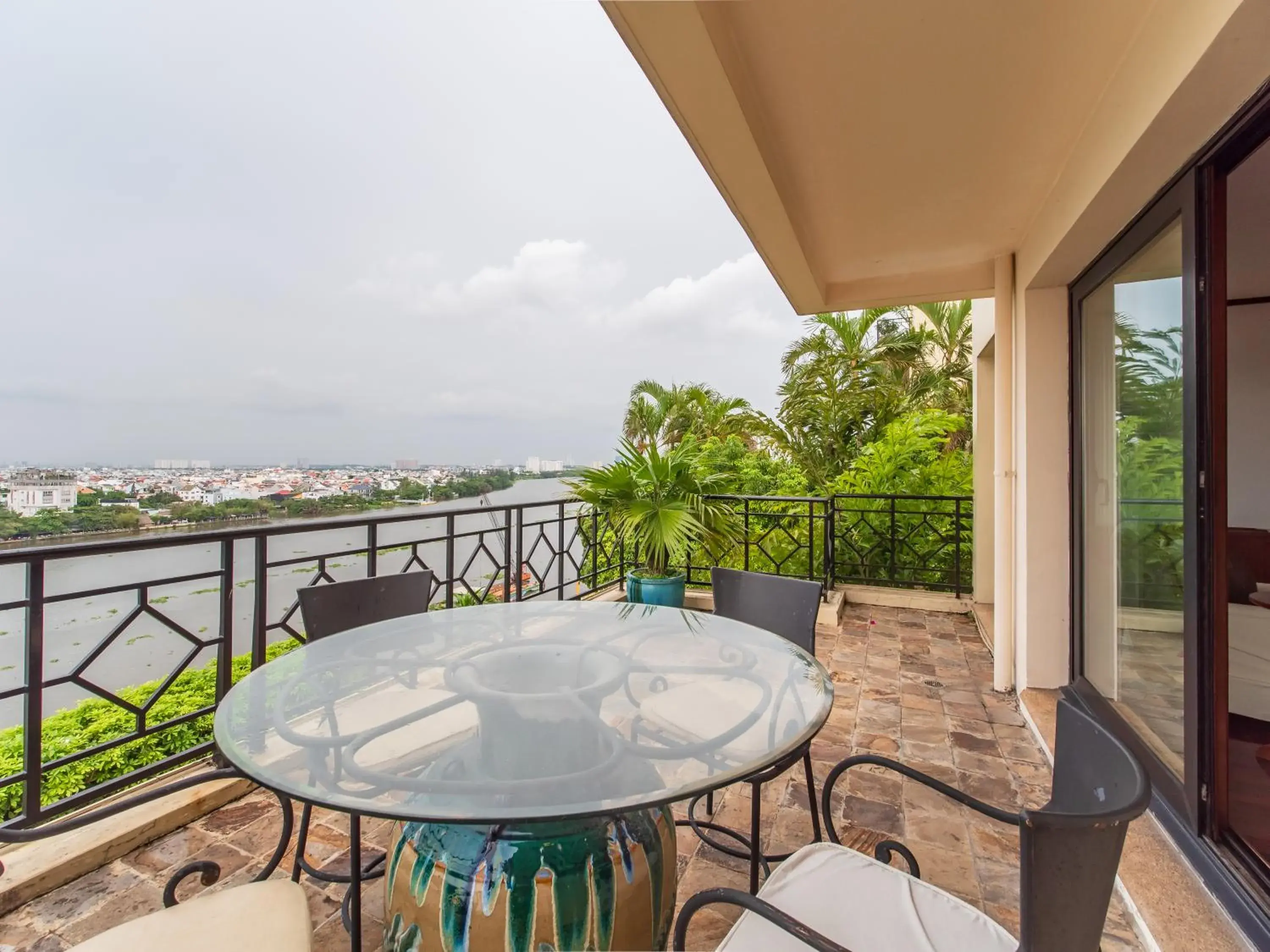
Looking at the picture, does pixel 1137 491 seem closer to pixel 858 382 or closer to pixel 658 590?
pixel 658 590

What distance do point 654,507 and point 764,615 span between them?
1.73 m

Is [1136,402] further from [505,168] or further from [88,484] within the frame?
[505,168]

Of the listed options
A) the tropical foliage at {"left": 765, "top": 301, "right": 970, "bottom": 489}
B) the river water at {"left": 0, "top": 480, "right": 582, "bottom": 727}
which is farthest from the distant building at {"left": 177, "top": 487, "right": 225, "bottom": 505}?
the tropical foliage at {"left": 765, "top": 301, "right": 970, "bottom": 489}

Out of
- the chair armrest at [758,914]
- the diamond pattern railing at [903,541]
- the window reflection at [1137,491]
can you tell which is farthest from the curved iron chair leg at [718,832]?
the diamond pattern railing at [903,541]

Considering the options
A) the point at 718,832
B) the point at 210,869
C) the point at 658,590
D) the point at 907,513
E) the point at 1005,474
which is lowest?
the point at 718,832

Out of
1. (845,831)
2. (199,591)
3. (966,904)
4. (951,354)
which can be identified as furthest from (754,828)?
(951,354)

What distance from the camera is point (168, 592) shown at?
189 centimetres

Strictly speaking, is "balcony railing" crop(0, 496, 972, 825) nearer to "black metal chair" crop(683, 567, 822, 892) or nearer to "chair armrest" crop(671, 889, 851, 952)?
"black metal chair" crop(683, 567, 822, 892)

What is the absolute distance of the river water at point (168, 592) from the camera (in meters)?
1.69

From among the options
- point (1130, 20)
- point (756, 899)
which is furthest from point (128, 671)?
point (1130, 20)

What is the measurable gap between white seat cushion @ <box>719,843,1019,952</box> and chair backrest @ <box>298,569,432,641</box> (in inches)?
59.5

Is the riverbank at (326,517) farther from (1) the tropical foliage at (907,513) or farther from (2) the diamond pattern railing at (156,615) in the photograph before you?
(1) the tropical foliage at (907,513)

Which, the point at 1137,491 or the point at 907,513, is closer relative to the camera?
the point at 1137,491

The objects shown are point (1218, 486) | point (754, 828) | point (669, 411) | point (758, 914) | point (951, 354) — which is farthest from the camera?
point (669, 411)
